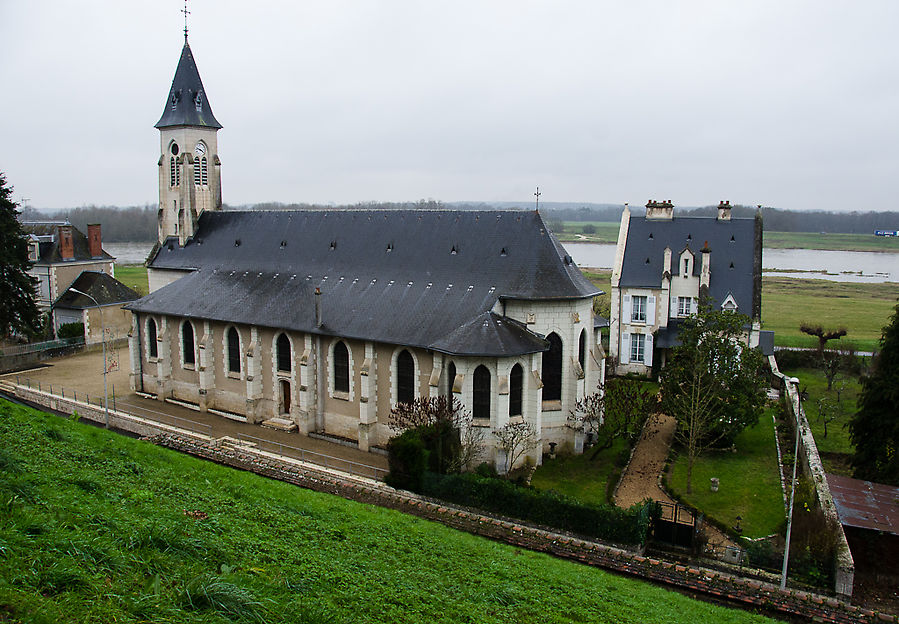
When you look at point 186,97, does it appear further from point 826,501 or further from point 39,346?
point 826,501

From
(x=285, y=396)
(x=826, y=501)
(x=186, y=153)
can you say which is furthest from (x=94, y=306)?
(x=826, y=501)

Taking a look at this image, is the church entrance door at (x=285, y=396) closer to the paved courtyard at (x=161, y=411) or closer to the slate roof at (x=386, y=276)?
the paved courtyard at (x=161, y=411)

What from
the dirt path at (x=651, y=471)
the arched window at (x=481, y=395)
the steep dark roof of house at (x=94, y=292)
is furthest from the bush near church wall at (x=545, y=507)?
the steep dark roof of house at (x=94, y=292)

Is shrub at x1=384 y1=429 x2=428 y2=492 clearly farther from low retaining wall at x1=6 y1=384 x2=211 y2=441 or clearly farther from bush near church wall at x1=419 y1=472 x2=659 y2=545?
low retaining wall at x1=6 y1=384 x2=211 y2=441

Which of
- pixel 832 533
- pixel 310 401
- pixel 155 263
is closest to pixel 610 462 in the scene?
pixel 832 533

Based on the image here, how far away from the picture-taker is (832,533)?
1819cm

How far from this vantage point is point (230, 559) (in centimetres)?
1186

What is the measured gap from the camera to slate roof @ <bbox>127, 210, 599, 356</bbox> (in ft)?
90.5

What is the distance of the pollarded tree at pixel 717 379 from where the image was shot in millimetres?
27000

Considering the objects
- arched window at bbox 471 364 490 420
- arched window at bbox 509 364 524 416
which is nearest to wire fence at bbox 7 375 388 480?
arched window at bbox 471 364 490 420

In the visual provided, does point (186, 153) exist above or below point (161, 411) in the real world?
above

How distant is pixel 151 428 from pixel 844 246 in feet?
604

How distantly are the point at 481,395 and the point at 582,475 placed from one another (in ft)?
17.8

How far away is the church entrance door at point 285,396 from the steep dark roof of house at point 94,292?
25.2 meters
